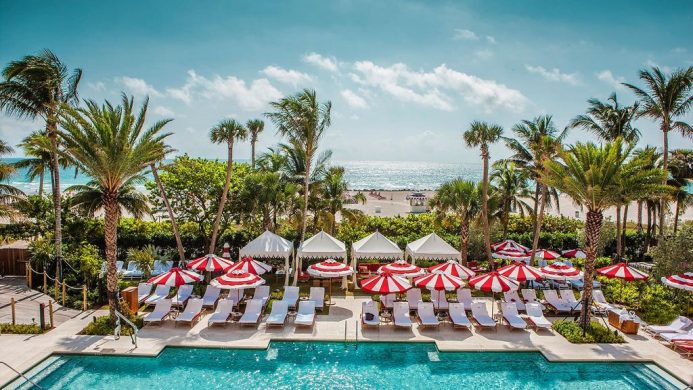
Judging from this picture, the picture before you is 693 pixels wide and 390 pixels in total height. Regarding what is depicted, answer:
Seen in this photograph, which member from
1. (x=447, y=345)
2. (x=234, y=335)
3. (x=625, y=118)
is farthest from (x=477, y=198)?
(x=234, y=335)

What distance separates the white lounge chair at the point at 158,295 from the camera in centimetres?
1758

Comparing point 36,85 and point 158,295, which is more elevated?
point 36,85

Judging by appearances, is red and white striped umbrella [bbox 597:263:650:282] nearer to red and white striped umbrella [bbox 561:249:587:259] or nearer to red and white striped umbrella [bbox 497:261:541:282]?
red and white striped umbrella [bbox 497:261:541:282]

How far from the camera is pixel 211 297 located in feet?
59.1

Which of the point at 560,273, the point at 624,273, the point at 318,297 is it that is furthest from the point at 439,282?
the point at 624,273

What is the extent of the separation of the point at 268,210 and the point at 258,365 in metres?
11.4

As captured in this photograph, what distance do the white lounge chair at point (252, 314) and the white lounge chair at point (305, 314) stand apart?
1.34 metres

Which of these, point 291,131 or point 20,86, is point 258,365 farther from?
point 20,86

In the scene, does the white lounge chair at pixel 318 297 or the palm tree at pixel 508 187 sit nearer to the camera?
the white lounge chair at pixel 318 297

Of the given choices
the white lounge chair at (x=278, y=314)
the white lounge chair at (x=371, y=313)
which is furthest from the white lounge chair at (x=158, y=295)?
the white lounge chair at (x=371, y=313)

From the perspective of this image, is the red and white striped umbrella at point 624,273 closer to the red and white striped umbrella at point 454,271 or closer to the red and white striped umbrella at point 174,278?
the red and white striped umbrella at point 454,271

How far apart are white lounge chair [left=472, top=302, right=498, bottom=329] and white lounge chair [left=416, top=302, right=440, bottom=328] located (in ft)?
4.56

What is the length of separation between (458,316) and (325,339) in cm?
463

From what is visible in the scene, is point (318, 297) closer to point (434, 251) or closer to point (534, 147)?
point (434, 251)
